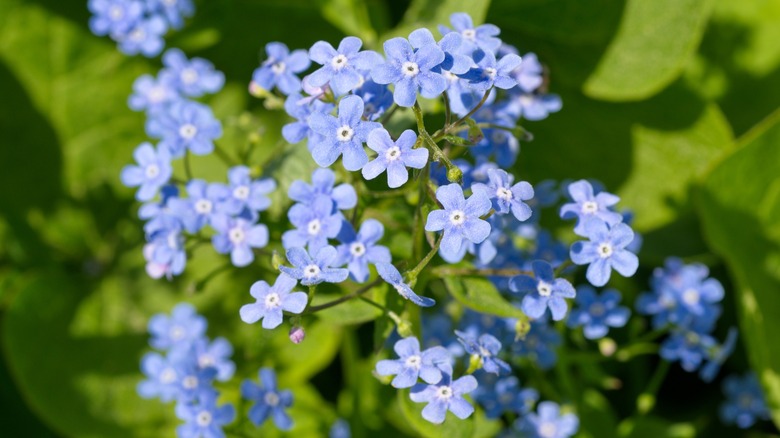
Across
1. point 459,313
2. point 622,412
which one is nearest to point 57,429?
point 459,313

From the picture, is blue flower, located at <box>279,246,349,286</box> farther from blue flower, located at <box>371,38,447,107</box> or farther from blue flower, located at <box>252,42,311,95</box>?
blue flower, located at <box>252,42,311,95</box>

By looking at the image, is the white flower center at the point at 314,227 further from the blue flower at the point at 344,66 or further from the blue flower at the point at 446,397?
the blue flower at the point at 446,397

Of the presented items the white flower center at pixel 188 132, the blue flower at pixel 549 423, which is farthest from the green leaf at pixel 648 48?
the white flower center at pixel 188 132

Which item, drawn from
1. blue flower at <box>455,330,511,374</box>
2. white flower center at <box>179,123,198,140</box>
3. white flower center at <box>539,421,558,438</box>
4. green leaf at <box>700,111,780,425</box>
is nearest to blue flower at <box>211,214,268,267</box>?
white flower center at <box>179,123,198,140</box>

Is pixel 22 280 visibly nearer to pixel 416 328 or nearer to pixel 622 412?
pixel 416 328

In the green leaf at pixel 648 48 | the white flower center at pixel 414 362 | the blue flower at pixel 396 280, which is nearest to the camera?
the blue flower at pixel 396 280

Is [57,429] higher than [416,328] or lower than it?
lower
